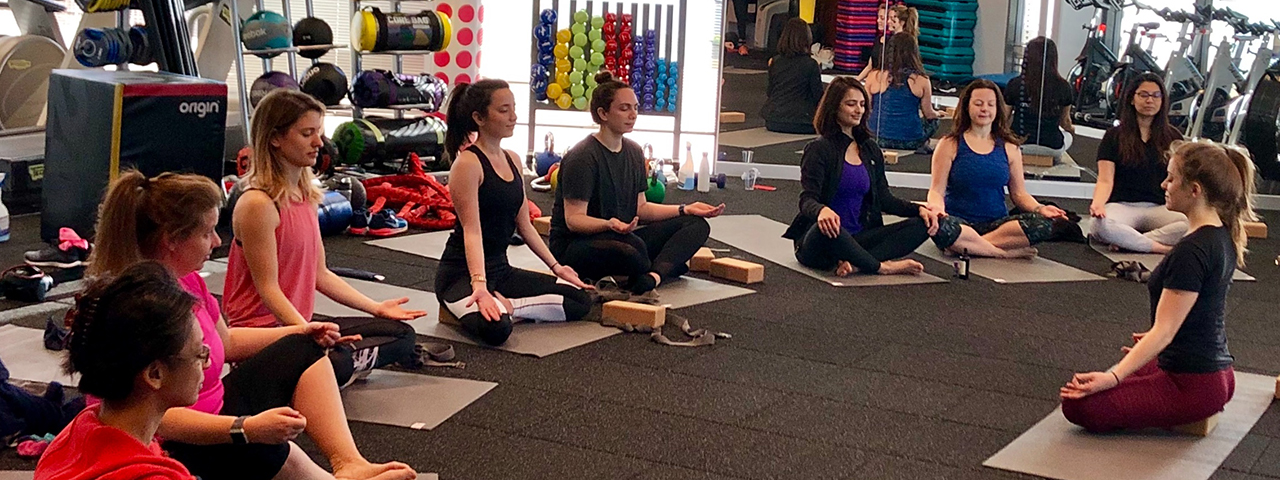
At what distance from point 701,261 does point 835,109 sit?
0.82 m

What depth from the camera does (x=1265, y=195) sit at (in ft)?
24.9

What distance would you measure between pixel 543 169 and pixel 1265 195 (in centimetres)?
429

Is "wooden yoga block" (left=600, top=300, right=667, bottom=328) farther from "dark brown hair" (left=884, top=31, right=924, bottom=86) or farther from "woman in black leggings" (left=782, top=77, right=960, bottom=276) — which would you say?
"dark brown hair" (left=884, top=31, right=924, bottom=86)

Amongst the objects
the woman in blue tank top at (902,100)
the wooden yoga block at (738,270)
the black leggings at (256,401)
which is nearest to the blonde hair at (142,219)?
the black leggings at (256,401)

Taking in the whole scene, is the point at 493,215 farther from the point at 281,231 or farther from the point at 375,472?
the point at 375,472

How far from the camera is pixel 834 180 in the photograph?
204 inches

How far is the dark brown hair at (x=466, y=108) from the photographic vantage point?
155 inches

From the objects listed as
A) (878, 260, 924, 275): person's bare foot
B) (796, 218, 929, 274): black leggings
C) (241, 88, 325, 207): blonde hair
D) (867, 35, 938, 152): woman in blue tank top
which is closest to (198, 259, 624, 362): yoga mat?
(241, 88, 325, 207): blonde hair

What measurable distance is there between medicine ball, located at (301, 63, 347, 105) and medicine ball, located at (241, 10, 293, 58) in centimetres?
34

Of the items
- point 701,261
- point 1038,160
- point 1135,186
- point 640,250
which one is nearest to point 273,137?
point 640,250

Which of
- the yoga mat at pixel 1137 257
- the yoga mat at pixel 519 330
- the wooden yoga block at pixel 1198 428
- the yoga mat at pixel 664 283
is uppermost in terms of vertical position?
the yoga mat at pixel 1137 257

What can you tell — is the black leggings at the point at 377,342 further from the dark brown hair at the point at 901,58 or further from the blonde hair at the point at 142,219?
the dark brown hair at the point at 901,58

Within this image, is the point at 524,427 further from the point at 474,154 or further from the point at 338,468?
the point at 474,154

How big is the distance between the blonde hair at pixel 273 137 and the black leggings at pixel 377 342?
0.54m
